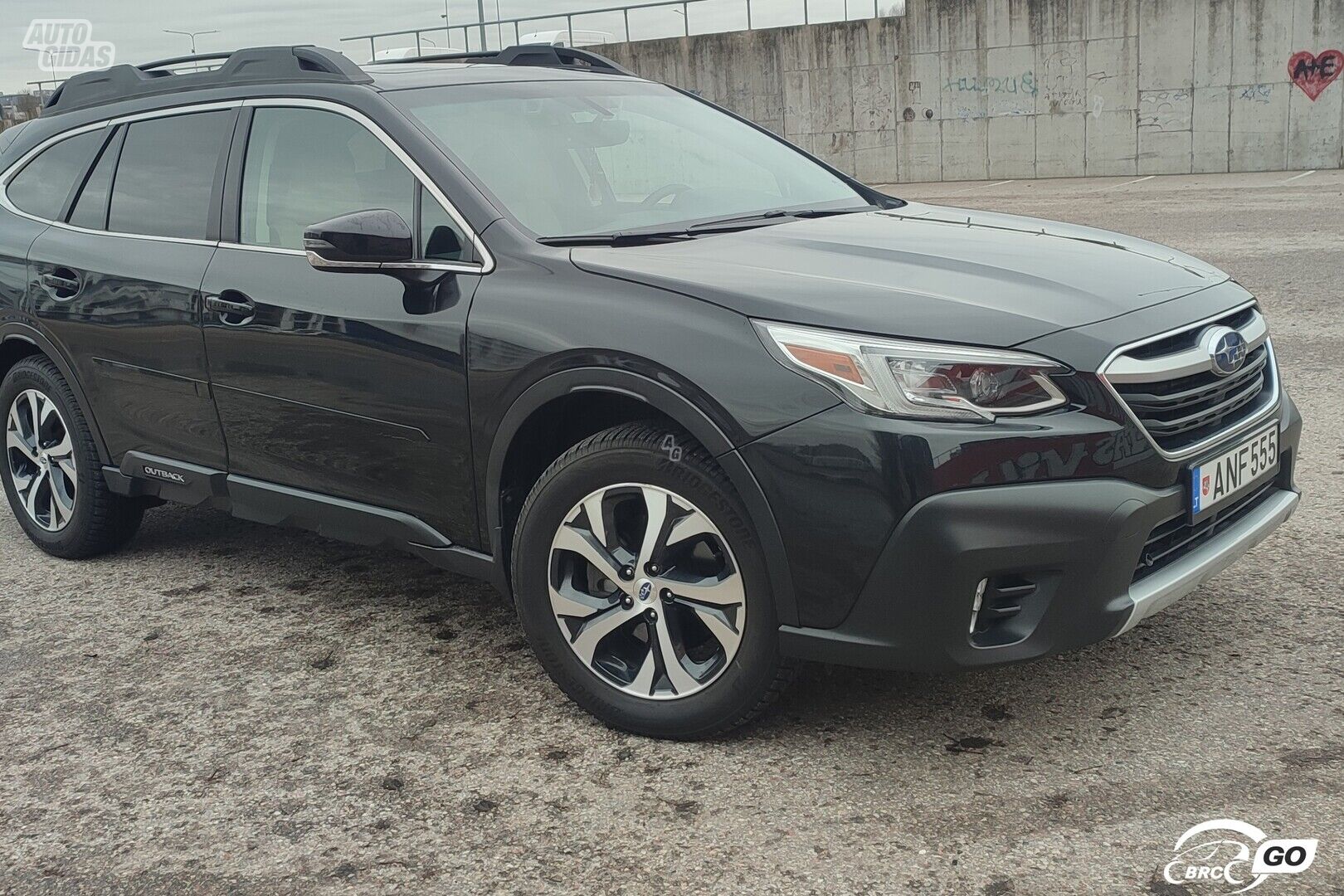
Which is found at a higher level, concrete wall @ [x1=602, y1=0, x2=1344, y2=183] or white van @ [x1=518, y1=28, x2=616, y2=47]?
white van @ [x1=518, y1=28, x2=616, y2=47]

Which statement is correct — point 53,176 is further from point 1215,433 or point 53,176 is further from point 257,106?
point 1215,433

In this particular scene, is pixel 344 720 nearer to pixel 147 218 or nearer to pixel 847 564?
pixel 847 564

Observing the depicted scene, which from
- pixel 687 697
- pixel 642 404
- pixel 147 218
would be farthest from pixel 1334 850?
pixel 147 218

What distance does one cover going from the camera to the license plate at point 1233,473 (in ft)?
10.2

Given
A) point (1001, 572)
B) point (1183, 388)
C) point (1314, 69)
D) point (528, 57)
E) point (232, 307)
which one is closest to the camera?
point (1001, 572)

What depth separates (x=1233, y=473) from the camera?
3.26 meters

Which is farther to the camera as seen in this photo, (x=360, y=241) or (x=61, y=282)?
(x=61, y=282)

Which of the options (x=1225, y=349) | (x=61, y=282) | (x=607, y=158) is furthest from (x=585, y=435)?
(x=61, y=282)

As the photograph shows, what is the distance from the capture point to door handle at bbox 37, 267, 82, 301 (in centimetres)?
482

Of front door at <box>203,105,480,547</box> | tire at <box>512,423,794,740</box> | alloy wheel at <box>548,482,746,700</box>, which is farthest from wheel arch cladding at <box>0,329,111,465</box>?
alloy wheel at <box>548,482,746,700</box>

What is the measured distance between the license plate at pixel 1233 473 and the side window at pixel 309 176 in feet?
7.25

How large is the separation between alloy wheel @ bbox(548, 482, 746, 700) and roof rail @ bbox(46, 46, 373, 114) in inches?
67.8

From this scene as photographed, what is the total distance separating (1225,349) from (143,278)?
3393 millimetres

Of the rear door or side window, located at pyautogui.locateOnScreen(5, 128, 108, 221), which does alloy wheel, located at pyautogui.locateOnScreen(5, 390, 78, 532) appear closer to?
the rear door
